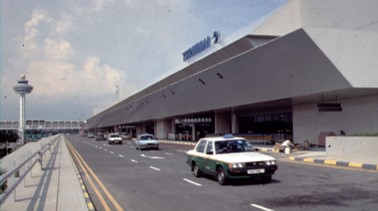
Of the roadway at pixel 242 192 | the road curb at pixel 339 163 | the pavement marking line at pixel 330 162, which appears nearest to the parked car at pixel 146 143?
the road curb at pixel 339 163

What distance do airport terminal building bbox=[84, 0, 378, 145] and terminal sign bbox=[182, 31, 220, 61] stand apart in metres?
0.11

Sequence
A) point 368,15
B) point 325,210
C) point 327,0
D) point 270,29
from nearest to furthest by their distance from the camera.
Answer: point 325,210, point 368,15, point 327,0, point 270,29

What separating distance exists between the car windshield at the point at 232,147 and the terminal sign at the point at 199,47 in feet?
99.1

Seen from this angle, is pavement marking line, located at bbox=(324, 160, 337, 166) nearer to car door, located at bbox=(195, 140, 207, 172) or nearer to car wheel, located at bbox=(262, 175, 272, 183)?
car wheel, located at bbox=(262, 175, 272, 183)

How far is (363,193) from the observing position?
1134 cm

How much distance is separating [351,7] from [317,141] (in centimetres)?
1034

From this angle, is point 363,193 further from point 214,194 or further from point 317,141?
point 317,141

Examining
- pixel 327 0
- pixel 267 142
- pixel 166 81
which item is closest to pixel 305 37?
pixel 327 0

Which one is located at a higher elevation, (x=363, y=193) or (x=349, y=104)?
(x=349, y=104)

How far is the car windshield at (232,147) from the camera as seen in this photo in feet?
49.3

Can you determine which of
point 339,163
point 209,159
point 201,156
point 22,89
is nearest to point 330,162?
point 339,163

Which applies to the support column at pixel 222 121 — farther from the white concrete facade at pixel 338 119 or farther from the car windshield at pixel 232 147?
the car windshield at pixel 232 147

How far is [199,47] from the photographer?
164 ft

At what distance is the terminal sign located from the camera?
147 feet
